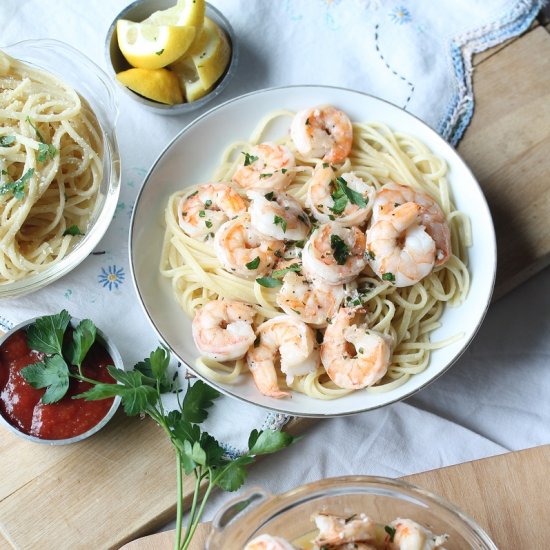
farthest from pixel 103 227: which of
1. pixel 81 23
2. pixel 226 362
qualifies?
pixel 81 23

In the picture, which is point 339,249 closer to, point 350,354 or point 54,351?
point 350,354

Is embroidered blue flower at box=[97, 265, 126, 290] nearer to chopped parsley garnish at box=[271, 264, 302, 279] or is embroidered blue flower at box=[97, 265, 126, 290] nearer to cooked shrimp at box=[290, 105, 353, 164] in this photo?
chopped parsley garnish at box=[271, 264, 302, 279]

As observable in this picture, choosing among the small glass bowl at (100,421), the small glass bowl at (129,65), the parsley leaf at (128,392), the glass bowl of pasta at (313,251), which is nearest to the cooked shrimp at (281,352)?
the glass bowl of pasta at (313,251)

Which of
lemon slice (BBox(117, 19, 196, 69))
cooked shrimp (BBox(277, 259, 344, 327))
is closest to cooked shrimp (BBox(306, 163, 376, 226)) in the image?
cooked shrimp (BBox(277, 259, 344, 327))

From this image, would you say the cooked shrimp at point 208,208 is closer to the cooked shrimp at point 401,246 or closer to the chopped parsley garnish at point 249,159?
the chopped parsley garnish at point 249,159

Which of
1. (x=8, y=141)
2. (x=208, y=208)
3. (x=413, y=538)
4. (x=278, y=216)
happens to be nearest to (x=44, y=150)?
(x=8, y=141)
